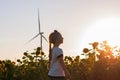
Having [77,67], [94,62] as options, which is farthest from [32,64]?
[94,62]

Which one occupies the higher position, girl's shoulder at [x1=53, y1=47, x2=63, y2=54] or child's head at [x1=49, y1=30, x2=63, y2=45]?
child's head at [x1=49, y1=30, x2=63, y2=45]

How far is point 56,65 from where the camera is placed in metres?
9.72

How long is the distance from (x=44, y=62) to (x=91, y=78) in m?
3.00

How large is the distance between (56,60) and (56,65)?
101 millimetres

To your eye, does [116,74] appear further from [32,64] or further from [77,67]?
[32,64]

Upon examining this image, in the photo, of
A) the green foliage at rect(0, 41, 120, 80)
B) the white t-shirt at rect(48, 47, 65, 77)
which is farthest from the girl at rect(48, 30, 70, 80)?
the green foliage at rect(0, 41, 120, 80)

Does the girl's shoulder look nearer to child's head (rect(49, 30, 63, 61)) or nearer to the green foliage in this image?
child's head (rect(49, 30, 63, 61))

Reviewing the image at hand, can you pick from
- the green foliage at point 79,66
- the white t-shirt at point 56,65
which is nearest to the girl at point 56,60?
the white t-shirt at point 56,65

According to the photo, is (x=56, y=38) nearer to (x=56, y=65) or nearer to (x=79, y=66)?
(x=56, y=65)

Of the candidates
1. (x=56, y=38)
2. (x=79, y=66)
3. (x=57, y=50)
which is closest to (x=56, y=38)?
(x=56, y=38)

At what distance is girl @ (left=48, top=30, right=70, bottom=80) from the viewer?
9656mm

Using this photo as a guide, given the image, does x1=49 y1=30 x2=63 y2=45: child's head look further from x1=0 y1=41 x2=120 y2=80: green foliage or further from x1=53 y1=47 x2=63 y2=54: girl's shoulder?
x1=0 y1=41 x2=120 y2=80: green foliage

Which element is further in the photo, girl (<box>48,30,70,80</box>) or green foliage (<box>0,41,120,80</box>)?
green foliage (<box>0,41,120,80</box>)

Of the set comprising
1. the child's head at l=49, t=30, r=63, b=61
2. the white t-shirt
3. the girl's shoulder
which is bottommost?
the white t-shirt
